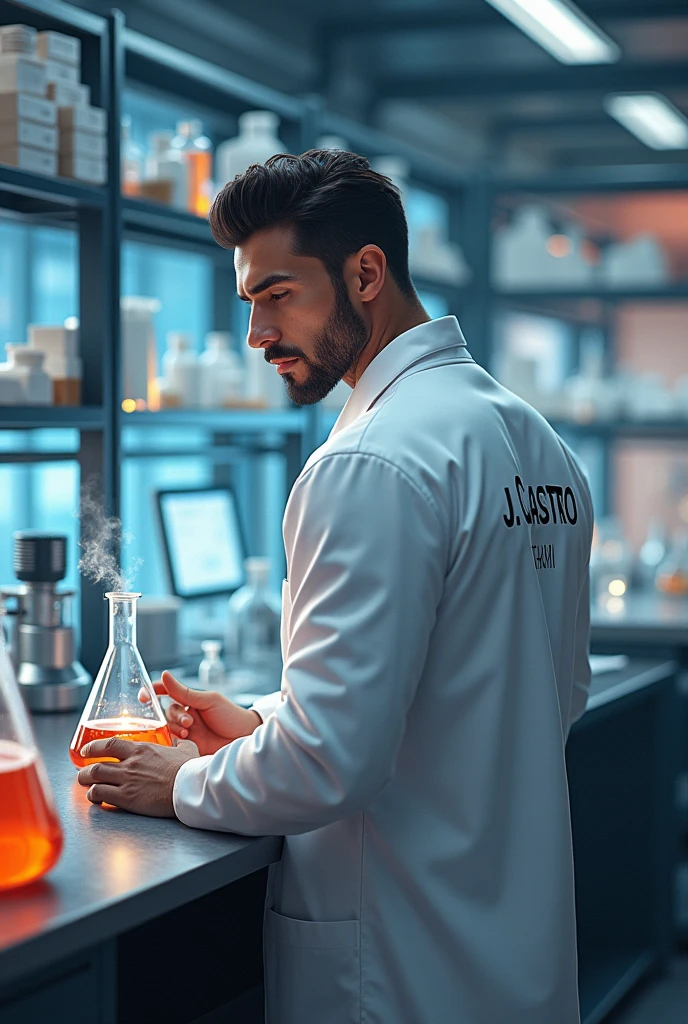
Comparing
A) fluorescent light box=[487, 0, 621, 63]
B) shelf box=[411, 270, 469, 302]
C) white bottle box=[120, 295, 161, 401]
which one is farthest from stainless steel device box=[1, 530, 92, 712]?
fluorescent light box=[487, 0, 621, 63]

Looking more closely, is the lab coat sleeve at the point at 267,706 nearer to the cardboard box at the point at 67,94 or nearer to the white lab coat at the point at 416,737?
the white lab coat at the point at 416,737

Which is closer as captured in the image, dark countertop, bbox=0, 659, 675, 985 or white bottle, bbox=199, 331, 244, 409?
dark countertop, bbox=0, 659, 675, 985

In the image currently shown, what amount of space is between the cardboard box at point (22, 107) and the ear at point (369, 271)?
85 centimetres

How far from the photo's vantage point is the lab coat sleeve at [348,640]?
4.22ft

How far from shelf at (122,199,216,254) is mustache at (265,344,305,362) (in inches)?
37.0

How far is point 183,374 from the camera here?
109 inches

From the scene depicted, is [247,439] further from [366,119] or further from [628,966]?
[366,119]

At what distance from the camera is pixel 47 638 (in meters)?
2.15

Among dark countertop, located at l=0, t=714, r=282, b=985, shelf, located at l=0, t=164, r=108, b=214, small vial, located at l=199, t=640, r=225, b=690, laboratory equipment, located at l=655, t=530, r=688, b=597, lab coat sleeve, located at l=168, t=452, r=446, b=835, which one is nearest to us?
dark countertop, located at l=0, t=714, r=282, b=985

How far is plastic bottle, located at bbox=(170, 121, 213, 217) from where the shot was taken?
8.82ft

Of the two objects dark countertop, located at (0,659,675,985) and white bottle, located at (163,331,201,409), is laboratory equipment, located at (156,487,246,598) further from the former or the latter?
dark countertop, located at (0,659,675,985)

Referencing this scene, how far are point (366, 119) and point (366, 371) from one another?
13.5 ft

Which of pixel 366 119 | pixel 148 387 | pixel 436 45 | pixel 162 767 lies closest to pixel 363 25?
pixel 436 45

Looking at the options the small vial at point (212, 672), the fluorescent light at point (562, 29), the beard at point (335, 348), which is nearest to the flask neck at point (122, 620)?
the beard at point (335, 348)
